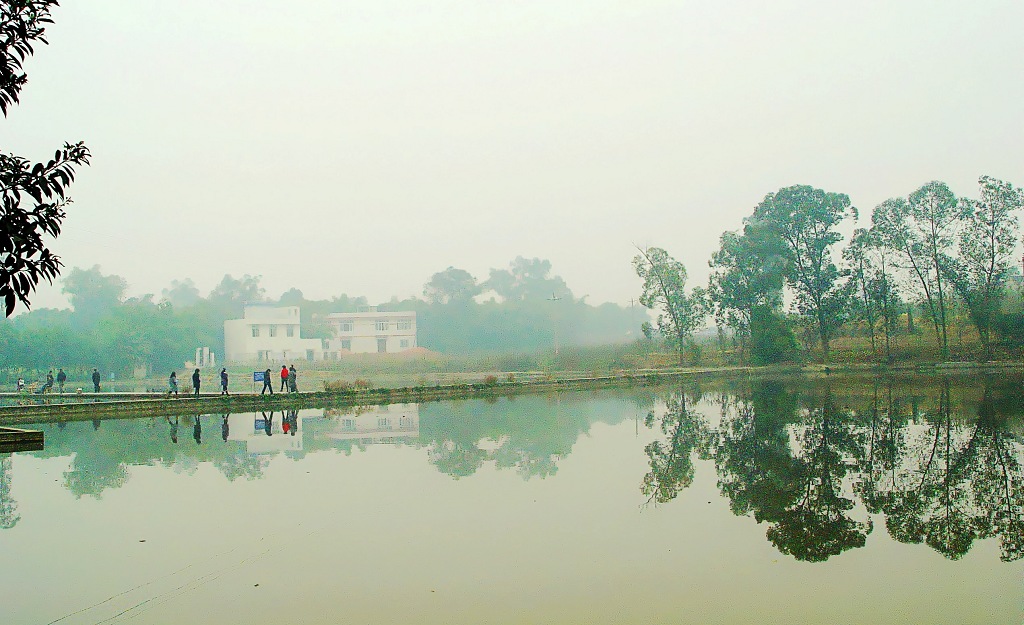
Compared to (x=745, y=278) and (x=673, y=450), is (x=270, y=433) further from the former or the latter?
(x=745, y=278)

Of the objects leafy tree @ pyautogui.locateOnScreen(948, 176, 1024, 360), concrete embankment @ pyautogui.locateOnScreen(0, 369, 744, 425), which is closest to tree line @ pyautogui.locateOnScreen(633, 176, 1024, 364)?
leafy tree @ pyautogui.locateOnScreen(948, 176, 1024, 360)

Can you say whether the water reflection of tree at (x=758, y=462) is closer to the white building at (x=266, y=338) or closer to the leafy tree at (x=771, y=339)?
the leafy tree at (x=771, y=339)

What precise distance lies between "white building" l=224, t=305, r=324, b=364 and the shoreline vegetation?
92.7 ft

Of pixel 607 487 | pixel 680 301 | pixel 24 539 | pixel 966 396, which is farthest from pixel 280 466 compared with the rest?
pixel 680 301

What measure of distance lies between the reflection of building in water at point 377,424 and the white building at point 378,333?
45449 mm

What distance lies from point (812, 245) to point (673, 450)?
41.2 meters

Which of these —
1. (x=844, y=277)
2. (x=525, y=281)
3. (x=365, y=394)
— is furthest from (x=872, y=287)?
(x=525, y=281)

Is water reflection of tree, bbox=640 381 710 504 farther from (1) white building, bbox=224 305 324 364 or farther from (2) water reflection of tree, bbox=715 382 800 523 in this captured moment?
(1) white building, bbox=224 305 324 364

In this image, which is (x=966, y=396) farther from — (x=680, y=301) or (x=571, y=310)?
(x=571, y=310)

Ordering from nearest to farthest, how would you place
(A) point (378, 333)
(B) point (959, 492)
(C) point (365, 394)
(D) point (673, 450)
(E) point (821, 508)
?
(E) point (821, 508) → (B) point (959, 492) → (D) point (673, 450) → (C) point (365, 394) → (A) point (378, 333)

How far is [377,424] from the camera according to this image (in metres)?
21.2

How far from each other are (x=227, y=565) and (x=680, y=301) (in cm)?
4929

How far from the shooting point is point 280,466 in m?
13.7

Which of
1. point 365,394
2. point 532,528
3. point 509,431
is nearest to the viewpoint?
point 532,528
